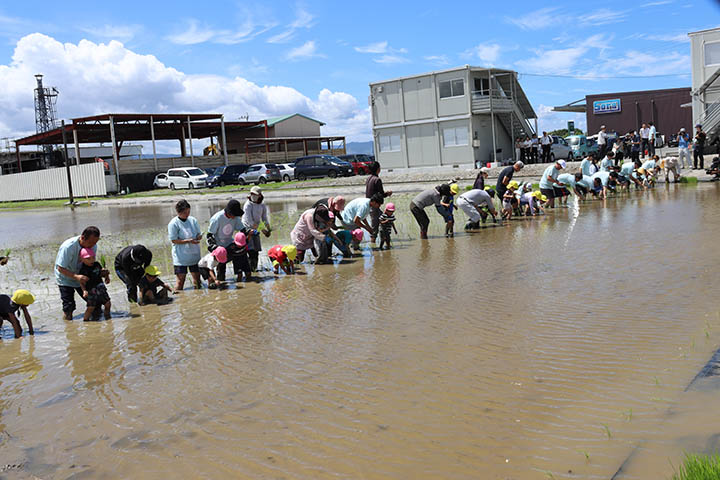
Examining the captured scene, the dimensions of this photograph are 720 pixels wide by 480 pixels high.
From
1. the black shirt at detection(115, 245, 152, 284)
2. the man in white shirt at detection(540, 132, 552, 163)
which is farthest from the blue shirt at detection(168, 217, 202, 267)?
the man in white shirt at detection(540, 132, 552, 163)

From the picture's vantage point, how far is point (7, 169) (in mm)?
67125

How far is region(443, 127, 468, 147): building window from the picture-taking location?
37.9 m

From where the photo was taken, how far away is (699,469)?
297 cm

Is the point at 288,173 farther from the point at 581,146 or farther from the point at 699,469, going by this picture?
the point at 699,469

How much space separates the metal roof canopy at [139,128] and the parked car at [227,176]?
8023mm

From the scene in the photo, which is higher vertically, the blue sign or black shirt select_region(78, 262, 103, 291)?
the blue sign

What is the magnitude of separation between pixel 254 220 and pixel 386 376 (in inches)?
255

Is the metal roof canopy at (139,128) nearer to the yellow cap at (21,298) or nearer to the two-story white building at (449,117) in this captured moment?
the two-story white building at (449,117)

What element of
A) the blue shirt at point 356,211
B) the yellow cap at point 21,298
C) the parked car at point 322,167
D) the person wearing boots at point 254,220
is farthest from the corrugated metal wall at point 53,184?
the yellow cap at point 21,298

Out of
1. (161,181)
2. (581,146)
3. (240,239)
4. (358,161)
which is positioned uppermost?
(358,161)

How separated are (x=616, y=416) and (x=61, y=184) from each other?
171 ft

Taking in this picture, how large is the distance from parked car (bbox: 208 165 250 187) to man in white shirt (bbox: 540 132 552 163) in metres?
20.0

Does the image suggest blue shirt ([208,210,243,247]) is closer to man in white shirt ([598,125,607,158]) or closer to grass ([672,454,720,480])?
grass ([672,454,720,480])

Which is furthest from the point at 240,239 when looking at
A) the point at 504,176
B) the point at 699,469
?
the point at 504,176
